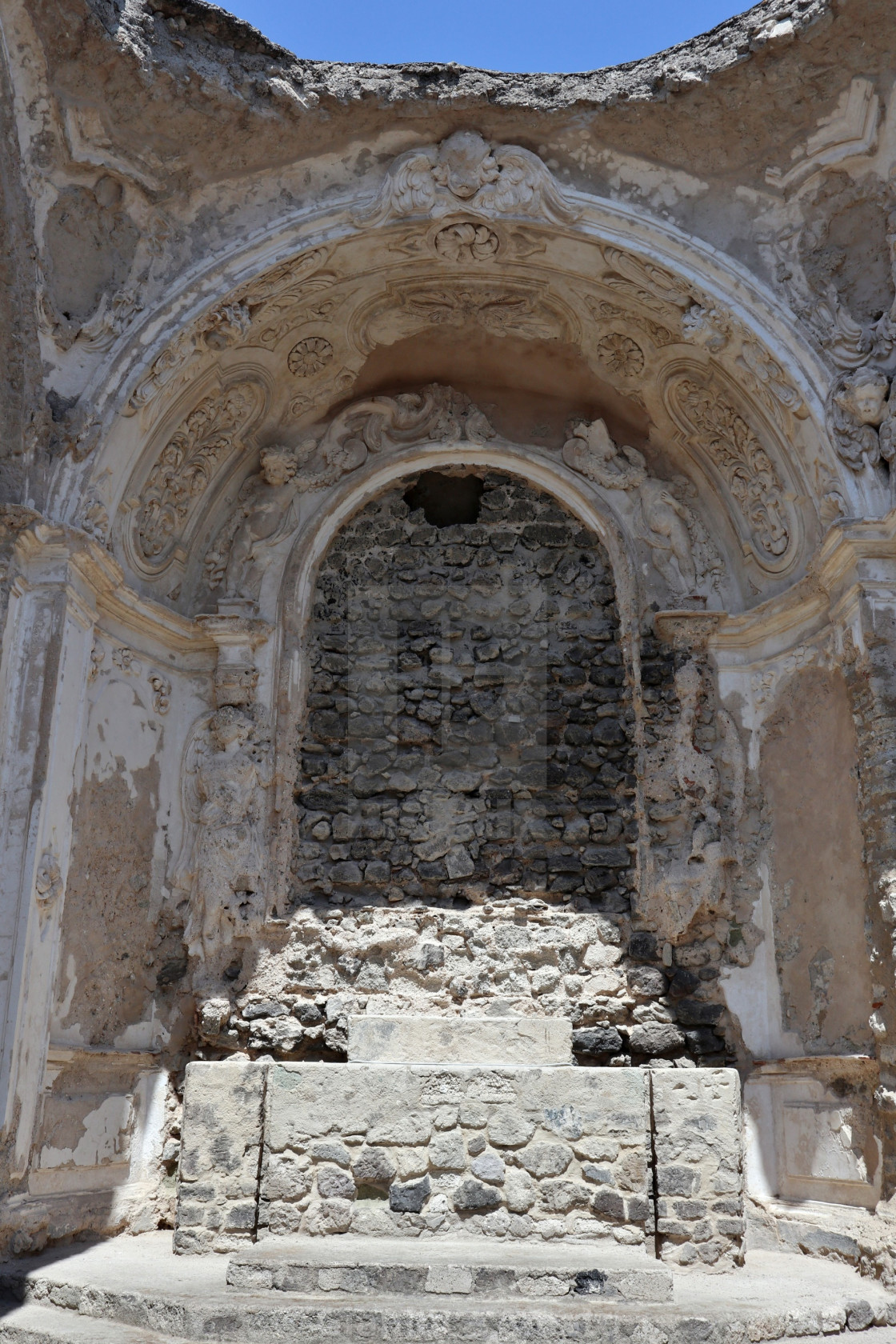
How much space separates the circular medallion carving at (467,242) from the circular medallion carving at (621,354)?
2.97 feet

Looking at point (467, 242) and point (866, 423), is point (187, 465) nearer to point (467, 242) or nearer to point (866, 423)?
point (467, 242)

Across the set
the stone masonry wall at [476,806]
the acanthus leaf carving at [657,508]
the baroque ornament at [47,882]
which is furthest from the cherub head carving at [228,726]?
the acanthus leaf carving at [657,508]

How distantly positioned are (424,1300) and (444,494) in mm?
4937

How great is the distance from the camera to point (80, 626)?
21.2 ft

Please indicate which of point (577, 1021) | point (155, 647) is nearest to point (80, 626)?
point (155, 647)

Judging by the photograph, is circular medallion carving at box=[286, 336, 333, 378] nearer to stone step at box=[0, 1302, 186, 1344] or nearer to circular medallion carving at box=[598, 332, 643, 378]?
circular medallion carving at box=[598, 332, 643, 378]

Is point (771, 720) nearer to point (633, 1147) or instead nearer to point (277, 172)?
point (633, 1147)

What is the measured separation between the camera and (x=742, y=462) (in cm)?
736

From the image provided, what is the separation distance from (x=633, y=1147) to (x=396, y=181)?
519 centimetres

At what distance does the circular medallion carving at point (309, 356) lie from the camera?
7.59 meters

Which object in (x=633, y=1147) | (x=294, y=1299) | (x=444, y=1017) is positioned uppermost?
(x=444, y=1017)

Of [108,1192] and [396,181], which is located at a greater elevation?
[396,181]

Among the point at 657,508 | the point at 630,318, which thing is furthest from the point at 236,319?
the point at 657,508

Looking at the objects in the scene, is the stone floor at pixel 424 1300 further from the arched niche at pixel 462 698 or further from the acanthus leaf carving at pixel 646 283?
the acanthus leaf carving at pixel 646 283
